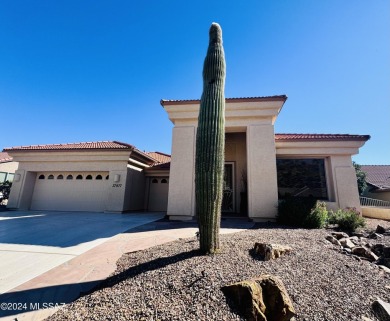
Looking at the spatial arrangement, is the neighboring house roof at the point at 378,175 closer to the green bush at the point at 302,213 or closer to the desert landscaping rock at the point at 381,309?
the green bush at the point at 302,213

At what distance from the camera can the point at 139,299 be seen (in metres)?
2.52

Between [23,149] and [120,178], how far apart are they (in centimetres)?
747

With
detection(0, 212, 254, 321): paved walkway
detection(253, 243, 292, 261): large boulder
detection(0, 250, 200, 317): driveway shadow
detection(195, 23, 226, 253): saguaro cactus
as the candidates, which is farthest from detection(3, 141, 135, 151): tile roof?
detection(253, 243, 292, 261): large boulder

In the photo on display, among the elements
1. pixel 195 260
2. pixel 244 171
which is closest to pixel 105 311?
pixel 195 260

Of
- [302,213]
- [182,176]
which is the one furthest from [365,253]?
[182,176]

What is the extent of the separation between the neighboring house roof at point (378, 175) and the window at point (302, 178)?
18.2 metres

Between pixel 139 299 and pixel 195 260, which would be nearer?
pixel 139 299

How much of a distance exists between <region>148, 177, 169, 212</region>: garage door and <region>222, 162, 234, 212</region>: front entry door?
15.7ft

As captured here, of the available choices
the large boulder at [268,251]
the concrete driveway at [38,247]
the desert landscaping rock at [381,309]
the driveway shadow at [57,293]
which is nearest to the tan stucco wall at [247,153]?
the concrete driveway at [38,247]

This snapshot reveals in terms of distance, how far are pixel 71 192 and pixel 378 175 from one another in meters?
35.6

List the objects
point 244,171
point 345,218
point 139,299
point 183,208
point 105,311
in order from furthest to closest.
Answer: point 244,171 → point 183,208 → point 345,218 → point 139,299 → point 105,311

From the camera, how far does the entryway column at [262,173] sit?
360 inches

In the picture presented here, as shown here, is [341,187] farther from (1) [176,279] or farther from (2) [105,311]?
(2) [105,311]

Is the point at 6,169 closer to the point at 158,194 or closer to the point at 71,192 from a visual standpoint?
the point at 71,192
